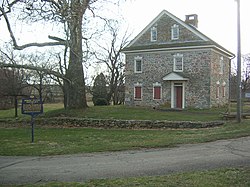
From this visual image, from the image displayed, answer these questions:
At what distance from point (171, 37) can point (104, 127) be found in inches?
584

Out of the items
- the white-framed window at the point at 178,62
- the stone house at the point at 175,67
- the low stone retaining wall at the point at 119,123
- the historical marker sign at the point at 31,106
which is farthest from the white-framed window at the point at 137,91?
the historical marker sign at the point at 31,106

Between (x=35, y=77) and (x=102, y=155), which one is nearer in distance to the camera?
(x=102, y=155)

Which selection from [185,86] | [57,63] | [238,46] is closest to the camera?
[238,46]

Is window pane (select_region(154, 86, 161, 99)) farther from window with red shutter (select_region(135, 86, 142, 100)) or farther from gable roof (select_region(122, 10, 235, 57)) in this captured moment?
gable roof (select_region(122, 10, 235, 57))

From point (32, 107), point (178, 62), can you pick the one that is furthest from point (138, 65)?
point (32, 107)

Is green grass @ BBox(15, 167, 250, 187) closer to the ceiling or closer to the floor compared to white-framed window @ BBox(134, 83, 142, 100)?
closer to the floor

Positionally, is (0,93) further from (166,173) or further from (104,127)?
Result: (166,173)

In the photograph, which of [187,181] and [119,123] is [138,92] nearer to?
[119,123]

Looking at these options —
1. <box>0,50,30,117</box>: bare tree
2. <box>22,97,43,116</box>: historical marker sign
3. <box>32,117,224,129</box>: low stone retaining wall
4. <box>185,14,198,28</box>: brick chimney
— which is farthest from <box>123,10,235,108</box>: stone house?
<box>22,97,43,116</box>: historical marker sign

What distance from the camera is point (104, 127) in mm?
22469

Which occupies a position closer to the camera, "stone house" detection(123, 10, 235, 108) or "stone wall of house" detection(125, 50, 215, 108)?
"stone wall of house" detection(125, 50, 215, 108)

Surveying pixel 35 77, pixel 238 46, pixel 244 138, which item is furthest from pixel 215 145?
pixel 35 77

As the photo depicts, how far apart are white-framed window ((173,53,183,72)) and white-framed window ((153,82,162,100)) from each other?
2.49 m

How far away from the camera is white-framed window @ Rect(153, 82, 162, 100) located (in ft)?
108
